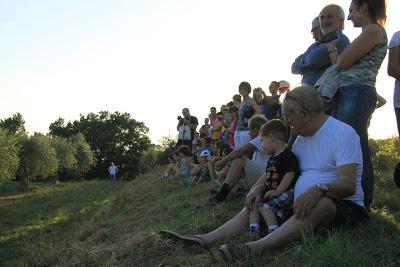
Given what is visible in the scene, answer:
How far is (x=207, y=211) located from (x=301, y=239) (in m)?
2.71

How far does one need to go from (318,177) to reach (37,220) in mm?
20346

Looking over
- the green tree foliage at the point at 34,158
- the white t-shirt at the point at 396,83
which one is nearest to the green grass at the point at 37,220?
the green tree foliage at the point at 34,158

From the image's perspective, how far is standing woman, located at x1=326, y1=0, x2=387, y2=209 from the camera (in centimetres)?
436

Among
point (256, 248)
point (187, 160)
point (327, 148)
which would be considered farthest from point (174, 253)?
point (187, 160)

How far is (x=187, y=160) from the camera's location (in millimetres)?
13133

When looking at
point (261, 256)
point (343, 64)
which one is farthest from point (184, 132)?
point (261, 256)

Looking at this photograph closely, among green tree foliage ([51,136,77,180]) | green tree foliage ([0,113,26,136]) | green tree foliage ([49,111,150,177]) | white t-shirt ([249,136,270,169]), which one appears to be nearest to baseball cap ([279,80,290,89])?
white t-shirt ([249,136,270,169])

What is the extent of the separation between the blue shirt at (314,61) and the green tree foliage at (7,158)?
30712 mm

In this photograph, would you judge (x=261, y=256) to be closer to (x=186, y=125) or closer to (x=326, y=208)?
(x=326, y=208)

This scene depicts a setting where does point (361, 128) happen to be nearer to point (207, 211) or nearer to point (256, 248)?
point (256, 248)

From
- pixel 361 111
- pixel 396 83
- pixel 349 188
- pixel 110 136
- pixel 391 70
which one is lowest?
pixel 349 188

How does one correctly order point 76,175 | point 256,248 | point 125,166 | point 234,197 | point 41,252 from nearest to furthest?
point 256,248
point 41,252
point 234,197
point 76,175
point 125,166

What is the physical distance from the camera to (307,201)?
3.56 m

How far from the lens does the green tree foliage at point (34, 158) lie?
143ft
